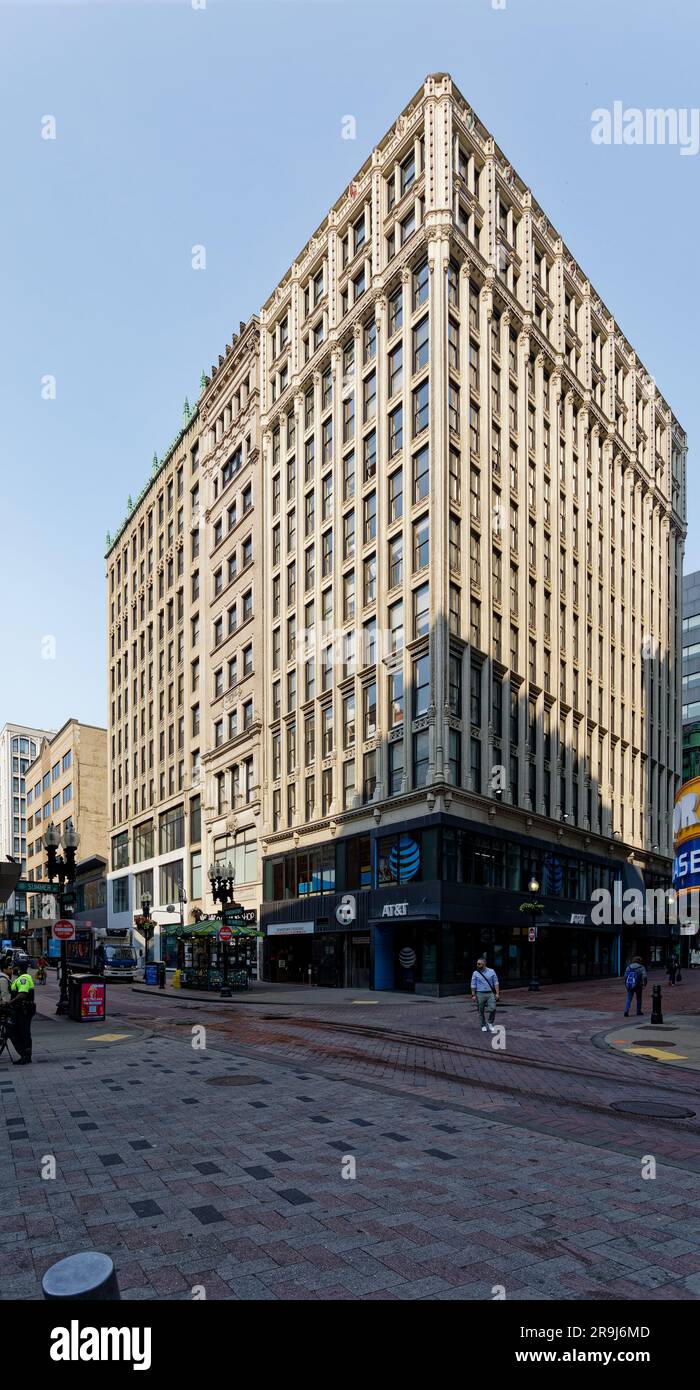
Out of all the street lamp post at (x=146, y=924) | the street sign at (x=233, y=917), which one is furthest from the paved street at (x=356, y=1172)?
the street lamp post at (x=146, y=924)

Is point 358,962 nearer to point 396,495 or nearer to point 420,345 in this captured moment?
point 396,495

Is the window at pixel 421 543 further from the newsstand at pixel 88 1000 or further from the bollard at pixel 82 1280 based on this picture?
the bollard at pixel 82 1280

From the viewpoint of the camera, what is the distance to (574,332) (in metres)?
56.7

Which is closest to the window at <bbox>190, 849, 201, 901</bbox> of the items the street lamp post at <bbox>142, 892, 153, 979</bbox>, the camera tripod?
the street lamp post at <bbox>142, 892, 153, 979</bbox>

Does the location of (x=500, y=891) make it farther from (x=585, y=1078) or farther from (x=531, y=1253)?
(x=531, y=1253)

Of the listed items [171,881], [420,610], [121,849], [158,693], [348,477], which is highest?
[348,477]

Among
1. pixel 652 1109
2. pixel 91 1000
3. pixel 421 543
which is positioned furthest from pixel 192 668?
pixel 652 1109

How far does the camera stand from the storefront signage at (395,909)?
1489 inches

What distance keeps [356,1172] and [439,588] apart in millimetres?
30768

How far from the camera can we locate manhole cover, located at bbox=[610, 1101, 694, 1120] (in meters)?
12.2

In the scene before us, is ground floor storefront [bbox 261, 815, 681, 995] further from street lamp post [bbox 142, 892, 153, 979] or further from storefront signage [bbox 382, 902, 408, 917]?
street lamp post [bbox 142, 892, 153, 979]

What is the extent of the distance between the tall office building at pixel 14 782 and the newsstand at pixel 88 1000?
419 feet

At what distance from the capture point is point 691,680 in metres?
95.2
